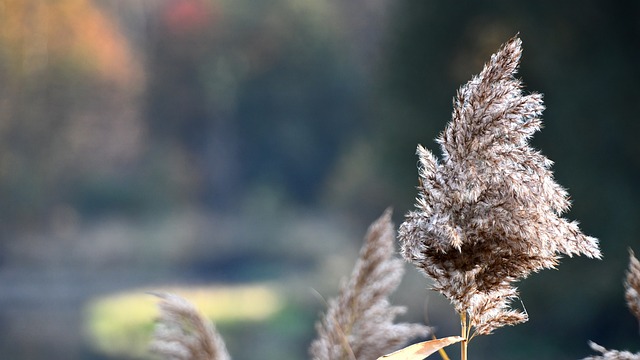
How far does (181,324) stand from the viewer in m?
0.89

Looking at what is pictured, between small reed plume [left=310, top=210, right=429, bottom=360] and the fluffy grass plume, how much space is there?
0.19 metres

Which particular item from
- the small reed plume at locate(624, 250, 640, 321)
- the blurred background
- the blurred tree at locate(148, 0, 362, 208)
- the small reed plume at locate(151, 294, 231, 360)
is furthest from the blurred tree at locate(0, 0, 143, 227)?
the small reed plume at locate(624, 250, 640, 321)

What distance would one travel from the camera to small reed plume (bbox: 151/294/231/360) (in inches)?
33.7

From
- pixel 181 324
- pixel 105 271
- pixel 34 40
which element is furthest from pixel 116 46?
pixel 181 324

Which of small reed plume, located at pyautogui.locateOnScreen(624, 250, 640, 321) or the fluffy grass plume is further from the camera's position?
small reed plume, located at pyautogui.locateOnScreen(624, 250, 640, 321)

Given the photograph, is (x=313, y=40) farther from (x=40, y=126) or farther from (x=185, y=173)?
(x=40, y=126)

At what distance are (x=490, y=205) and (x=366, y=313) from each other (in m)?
0.25

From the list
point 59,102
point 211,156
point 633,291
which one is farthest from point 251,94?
point 633,291

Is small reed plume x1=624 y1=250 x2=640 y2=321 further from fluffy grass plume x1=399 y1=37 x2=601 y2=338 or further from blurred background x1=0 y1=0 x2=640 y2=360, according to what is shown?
blurred background x1=0 y1=0 x2=640 y2=360

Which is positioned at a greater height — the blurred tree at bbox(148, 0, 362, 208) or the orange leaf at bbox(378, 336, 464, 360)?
the blurred tree at bbox(148, 0, 362, 208)

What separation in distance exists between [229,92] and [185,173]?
0.97 m

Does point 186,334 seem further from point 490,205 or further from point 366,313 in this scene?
point 490,205

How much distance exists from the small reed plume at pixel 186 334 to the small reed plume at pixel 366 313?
107 mm

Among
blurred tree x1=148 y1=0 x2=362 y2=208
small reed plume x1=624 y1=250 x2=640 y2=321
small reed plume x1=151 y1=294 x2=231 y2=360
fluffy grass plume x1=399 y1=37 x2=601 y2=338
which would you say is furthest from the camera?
blurred tree x1=148 y1=0 x2=362 y2=208
